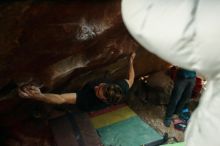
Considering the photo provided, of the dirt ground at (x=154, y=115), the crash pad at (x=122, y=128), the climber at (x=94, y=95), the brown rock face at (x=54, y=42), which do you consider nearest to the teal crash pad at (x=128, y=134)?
the crash pad at (x=122, y=128)

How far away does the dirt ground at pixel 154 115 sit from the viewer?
12.1ft

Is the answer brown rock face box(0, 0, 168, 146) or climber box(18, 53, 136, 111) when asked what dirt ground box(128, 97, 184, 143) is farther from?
brown rock face box(0, 0, 168, 146)

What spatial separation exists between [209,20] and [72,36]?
2.17 meters

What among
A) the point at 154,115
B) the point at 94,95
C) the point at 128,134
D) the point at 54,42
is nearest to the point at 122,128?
the point at 128,134

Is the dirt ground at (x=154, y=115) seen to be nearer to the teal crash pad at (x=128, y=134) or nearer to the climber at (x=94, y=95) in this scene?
the teal crash pad at (x=128, y=134)

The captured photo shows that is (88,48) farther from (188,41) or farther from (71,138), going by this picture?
(188,41)

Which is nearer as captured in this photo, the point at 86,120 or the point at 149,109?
the point at 86,120

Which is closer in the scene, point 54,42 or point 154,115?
point 54,42

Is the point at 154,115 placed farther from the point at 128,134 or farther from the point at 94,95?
the point at 94,95

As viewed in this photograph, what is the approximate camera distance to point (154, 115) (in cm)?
400

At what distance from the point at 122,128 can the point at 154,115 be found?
1.69 feet

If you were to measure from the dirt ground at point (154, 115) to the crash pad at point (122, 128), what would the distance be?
98 millimetres

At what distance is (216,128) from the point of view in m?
0.67

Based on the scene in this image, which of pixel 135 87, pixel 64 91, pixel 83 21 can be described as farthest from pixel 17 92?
pixel 135 87
